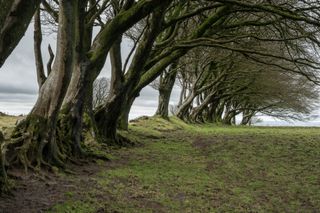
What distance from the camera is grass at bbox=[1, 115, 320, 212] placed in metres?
7.06

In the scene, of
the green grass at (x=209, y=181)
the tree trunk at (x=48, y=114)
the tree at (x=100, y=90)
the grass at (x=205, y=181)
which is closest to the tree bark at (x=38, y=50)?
the tree trunk at (x=48, y=114)

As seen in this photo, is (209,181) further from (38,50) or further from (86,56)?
(38,50)

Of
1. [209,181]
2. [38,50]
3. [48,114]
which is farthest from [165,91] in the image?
[48,114]

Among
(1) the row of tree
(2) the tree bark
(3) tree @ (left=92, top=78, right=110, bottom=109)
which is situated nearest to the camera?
(1) the row of tree

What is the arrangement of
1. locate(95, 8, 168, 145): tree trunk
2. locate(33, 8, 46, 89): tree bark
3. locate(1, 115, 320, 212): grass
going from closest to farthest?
locate(1, 115, 320, 212): grass
locate(33, 8, 46, 89): tree bark
locate(95, 8, 168, 145): tree trunk

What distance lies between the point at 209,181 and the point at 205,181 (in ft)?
0.36

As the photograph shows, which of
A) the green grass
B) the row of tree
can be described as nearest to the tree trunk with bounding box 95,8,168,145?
the row of tree

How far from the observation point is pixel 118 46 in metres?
15.5

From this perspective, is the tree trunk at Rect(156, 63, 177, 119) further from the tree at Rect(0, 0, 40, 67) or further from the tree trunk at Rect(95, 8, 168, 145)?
the tree at Rect(0, 0, 40, 67)

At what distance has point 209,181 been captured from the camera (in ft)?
30.8

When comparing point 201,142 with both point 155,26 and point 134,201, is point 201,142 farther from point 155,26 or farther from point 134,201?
point 134,201

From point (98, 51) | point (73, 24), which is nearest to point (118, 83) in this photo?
point (98, 51)

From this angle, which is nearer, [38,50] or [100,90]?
[38,50]

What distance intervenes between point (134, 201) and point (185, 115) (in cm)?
2943
